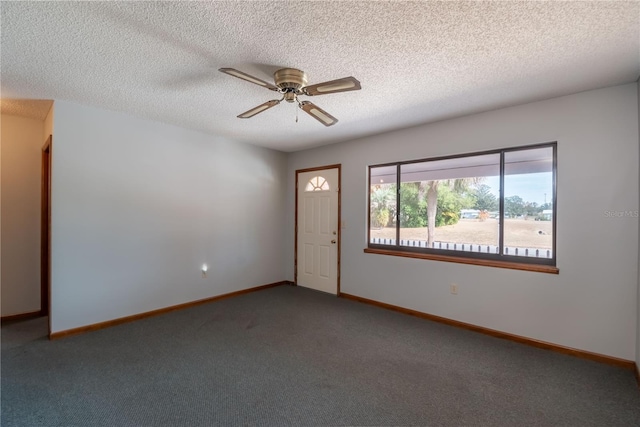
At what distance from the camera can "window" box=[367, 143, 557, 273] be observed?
2.88 metres

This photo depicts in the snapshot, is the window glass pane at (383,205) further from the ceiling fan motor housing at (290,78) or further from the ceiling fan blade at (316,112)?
the ceiling fan motor housing at (290,78)

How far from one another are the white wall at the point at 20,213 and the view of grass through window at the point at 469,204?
4514 millimetres

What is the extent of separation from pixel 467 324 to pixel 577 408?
1277 millimetres

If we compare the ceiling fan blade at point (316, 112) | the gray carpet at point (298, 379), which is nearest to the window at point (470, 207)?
the gray carpet at point (298, 379)

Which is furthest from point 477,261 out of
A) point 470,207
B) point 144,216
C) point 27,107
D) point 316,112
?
point 27,107

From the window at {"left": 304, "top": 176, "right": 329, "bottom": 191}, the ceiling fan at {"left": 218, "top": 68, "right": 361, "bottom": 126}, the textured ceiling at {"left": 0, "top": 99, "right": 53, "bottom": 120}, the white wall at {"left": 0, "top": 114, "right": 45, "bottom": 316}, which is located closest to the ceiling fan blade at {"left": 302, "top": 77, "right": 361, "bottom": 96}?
the ceiling fan at {"left": 218, "top": 68, "right": 361, "bottom": 126}

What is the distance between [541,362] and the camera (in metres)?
2.49

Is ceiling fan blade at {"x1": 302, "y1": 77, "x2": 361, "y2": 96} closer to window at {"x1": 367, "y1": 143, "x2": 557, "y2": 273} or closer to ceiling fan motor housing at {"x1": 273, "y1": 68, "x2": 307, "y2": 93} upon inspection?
ceiling fan motor housing at {"x1": 273, "y1": 68, "x2": 307, "y2": 93}

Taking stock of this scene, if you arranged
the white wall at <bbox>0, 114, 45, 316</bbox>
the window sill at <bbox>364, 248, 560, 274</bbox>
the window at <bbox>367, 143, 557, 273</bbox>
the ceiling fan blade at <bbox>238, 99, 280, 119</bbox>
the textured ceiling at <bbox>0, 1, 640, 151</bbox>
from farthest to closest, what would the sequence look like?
1. the white wall at <bbox>0, 114, 45, 316</bbox>
2. the window at <bbox>367, 143, 557, 273</bbox>
3. the window sill at <bbox>364, 248, 560, 274</bbox>
4. the ceiling fan blade at <bbox>238, 99, 280, 119</bbox>
5. the textured ceiling at <bbox>0, 1, 640, 151</bbox>

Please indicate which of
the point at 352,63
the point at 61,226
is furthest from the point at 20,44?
the point at 352,63

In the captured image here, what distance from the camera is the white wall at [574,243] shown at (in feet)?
7.92

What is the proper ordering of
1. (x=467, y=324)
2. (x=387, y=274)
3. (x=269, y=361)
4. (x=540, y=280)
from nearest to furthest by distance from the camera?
(x=269, y=361) < (x=540, y=280) < (x=467, y=324) < (x=387, y=274)

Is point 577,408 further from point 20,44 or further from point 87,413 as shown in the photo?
point 20,44

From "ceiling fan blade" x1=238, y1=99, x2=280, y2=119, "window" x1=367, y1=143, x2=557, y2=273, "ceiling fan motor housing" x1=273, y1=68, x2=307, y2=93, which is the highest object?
"ceiling fan motor housing" x1=273, y1=68, x2=307, y2=93
